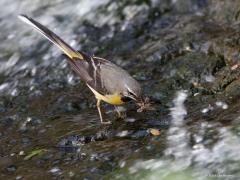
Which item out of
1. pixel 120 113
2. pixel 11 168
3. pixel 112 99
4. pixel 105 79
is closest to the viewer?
pixel 11 168

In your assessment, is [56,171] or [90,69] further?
[90,69]

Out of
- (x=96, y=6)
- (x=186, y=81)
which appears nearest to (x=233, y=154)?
(x=186, y=81)

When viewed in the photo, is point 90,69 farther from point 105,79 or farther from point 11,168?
point 11,168

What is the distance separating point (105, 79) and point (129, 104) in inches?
21.1

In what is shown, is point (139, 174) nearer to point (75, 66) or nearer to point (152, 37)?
point (75, 66)

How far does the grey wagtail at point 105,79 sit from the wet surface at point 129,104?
338 millimetres

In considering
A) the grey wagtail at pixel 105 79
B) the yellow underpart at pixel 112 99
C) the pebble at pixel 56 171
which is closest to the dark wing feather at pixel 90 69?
the grey wagtail at pixel 105 79

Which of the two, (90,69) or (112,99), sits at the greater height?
(90,69)

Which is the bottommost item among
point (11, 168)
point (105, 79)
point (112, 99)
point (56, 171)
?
point (56, 171)

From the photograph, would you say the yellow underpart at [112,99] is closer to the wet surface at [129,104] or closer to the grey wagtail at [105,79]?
the grey wagtail at [105,79]

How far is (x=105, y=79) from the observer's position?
8.53m

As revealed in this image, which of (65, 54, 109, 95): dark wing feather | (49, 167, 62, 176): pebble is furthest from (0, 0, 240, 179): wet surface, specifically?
(65, 54, 109, 95): dark wing feather

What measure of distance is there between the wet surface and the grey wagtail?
34cm

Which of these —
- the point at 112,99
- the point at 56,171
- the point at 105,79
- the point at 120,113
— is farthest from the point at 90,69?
the point at 56,171
